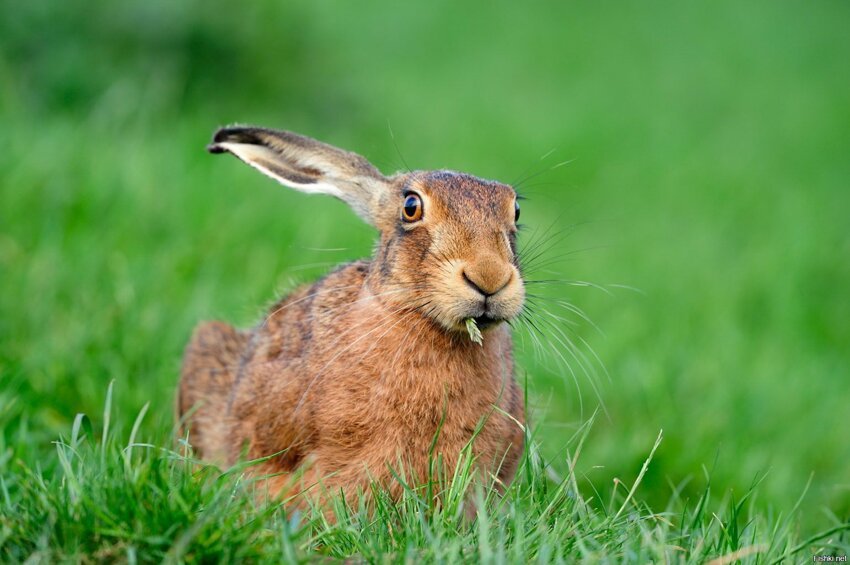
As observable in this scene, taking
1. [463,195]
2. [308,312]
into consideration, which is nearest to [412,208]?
[463,195]

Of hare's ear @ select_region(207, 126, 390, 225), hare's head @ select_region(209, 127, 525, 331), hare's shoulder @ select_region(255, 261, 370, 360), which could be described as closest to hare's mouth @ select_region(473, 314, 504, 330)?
hare's head @ select_region(209, 127, 525, 331)

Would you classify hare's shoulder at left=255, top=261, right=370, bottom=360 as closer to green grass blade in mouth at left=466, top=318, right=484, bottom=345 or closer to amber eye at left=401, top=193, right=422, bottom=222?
amber eye at left=401, top=193, right=422, bottom=222

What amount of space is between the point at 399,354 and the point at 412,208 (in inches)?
22.5

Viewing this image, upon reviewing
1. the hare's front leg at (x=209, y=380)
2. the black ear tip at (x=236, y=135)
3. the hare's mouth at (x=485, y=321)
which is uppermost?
the black ear tip at (x=236, y=135)

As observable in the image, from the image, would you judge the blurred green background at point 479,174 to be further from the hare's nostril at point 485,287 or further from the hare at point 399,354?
the hare's nostril at point 485,287

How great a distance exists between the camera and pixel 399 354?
416 centimetres

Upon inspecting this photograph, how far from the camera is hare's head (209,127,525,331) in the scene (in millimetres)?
3881

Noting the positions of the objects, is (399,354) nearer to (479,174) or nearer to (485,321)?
(485,321)

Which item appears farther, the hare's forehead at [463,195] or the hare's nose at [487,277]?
the hare's forehead at [463,195]

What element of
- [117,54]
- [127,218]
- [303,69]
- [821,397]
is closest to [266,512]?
[127,218]

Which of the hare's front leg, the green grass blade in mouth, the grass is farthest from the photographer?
the hare's front leg

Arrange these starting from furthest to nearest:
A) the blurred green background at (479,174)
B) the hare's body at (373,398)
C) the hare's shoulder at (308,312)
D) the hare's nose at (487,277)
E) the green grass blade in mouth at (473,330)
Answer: the blurred green background at (479,174)
the hare's shoulder at (308,312)
the hare's body at (373,398)
the green grass blade in mouth at (473,330)
the hare's nose at (487,277)

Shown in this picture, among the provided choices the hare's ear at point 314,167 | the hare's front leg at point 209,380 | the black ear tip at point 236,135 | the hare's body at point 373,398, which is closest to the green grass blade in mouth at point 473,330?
the hare's body at point 373,398

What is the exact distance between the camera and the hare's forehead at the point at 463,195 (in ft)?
13.7
